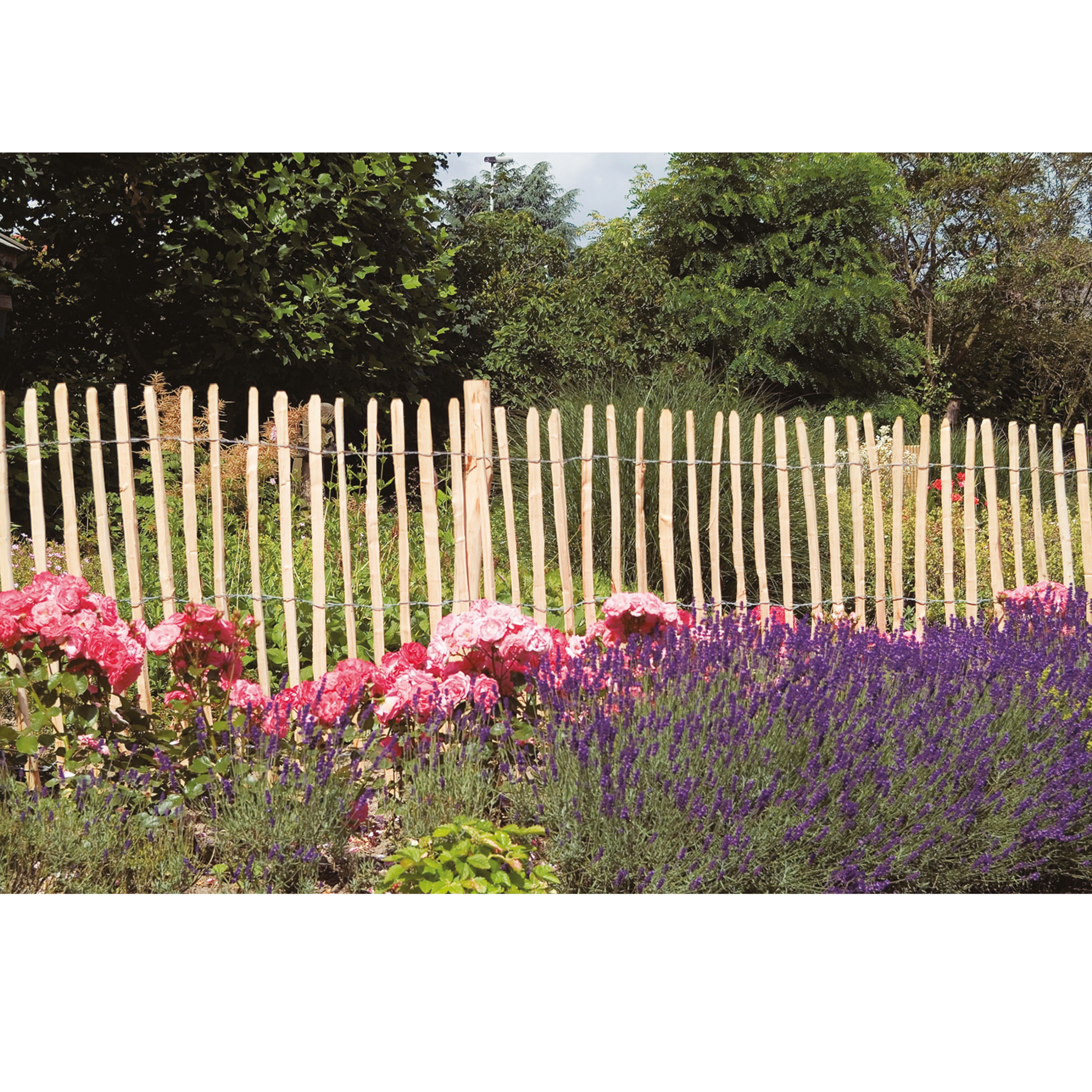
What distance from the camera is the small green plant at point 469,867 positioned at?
268 centimetres

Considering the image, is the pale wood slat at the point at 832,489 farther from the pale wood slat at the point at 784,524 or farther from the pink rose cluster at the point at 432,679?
the pink rose cluster at the point at 432,679

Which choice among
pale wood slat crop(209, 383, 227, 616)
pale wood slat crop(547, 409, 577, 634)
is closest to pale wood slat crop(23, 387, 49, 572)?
pale wood slat crop(209, 383, 227, 616)

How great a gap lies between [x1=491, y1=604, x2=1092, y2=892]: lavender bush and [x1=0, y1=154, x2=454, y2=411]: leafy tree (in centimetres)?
522

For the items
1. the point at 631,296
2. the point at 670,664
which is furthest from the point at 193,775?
the point at 631,296

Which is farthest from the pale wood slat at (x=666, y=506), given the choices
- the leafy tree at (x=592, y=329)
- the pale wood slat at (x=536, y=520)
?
the leafy tree at (x=592, y=329)

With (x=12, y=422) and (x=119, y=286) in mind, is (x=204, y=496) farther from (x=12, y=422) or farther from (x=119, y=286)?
(x=119, y=286)

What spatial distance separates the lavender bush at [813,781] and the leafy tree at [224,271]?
5220 millimetres

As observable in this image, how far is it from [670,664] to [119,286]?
260 inches

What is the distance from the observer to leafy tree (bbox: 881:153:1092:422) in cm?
1567

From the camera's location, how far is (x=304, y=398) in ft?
26.7

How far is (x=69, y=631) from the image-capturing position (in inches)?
121

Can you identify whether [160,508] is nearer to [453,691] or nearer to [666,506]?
[453,691]

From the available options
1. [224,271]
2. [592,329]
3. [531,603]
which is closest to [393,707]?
[531,603]

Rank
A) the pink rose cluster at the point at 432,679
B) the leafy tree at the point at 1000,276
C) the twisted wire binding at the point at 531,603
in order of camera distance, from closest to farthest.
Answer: the pink rose cluster at the point at 432,679
the twisted wire binding at the point at 531,603
the leafy tree at the point at 1000,276
